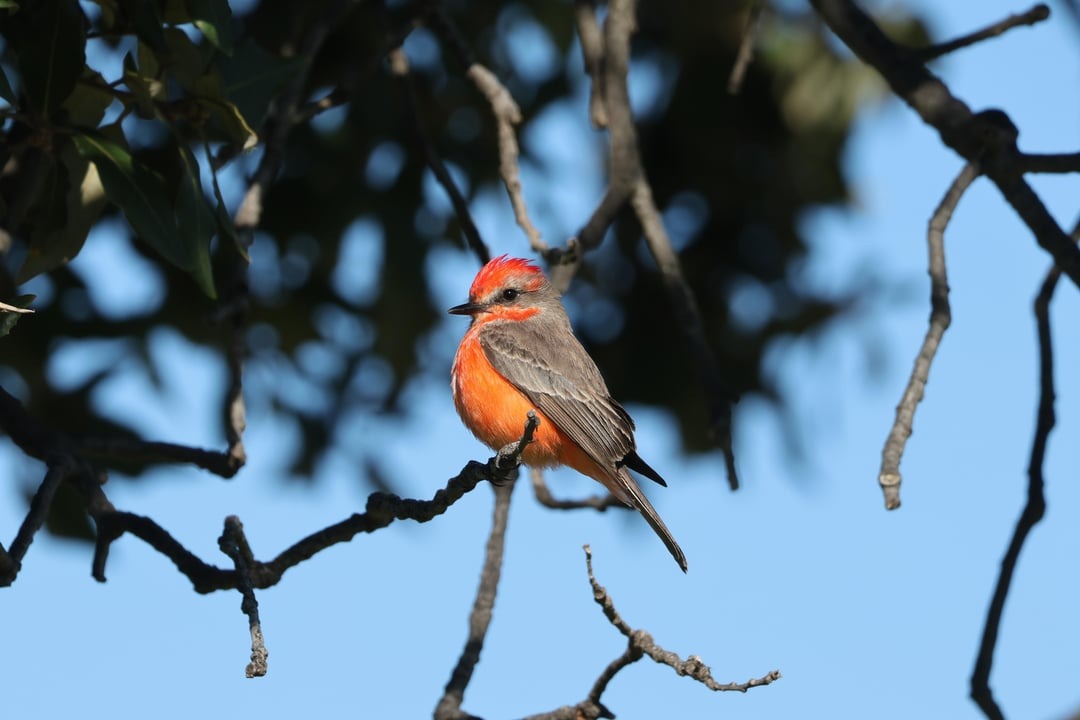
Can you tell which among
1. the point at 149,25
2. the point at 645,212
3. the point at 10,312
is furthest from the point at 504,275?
the point at 10,312

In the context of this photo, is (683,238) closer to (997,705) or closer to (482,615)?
(482,615)

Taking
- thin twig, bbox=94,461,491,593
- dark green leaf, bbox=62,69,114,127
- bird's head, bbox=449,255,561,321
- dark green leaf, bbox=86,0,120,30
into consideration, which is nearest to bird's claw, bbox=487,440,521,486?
thin twig, bbox=94,461,491,593

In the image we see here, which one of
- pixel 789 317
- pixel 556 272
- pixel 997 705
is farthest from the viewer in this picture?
pixel 789 317

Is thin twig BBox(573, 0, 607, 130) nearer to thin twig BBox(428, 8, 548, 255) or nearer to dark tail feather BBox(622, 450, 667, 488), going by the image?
thin twig BBox(428, 8, 548, 255)

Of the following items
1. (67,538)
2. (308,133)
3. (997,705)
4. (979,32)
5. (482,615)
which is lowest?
(997,705)

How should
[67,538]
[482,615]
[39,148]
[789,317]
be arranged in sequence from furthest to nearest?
[789,317] → [67,538] → [482,615] → [39,148]

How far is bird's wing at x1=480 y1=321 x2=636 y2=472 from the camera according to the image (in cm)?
518

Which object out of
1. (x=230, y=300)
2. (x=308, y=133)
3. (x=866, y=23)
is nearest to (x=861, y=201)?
(x=866, y=23)

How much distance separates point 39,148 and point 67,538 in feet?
6.53

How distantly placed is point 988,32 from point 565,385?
1.99 m

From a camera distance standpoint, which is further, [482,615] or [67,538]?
[67,538]

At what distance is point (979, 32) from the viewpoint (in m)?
4.62

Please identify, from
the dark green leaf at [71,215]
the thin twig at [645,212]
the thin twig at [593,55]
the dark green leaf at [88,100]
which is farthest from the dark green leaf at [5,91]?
the thin twig at [593,55]

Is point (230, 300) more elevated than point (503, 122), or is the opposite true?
point (503, 122)
